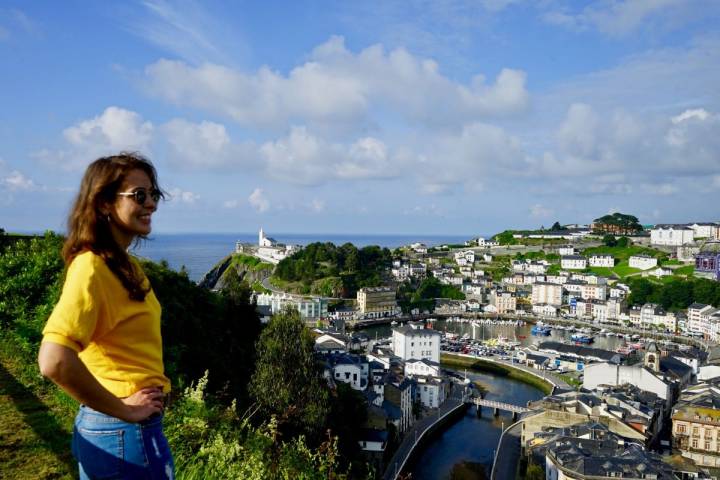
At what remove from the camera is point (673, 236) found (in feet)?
202

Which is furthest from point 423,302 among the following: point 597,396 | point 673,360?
point 597,396

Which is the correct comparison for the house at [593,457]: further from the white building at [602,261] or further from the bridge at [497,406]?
the white building at [602,261]

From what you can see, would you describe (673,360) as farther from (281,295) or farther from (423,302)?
(281,295)

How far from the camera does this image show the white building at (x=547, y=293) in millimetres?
44688

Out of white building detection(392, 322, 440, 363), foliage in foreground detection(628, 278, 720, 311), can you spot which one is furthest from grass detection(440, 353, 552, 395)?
foliage in foreground detection(628, 278, 720, 311)

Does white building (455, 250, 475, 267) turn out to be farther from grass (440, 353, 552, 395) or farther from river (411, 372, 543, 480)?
river (411, 372, 543, 480)

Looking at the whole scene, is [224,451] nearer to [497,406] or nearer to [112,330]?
[112,330]

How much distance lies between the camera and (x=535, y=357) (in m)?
25.6

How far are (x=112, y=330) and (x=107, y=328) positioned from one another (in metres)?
0.03

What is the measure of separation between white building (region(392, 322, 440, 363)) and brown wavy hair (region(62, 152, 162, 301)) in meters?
23.4

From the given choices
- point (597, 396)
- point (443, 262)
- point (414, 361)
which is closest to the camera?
point (597, 396)

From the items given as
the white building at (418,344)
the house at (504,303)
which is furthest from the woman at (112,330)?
the house at (504,303)

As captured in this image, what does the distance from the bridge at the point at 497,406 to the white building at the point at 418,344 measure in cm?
510

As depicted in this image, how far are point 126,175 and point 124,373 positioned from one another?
19.7 inches
